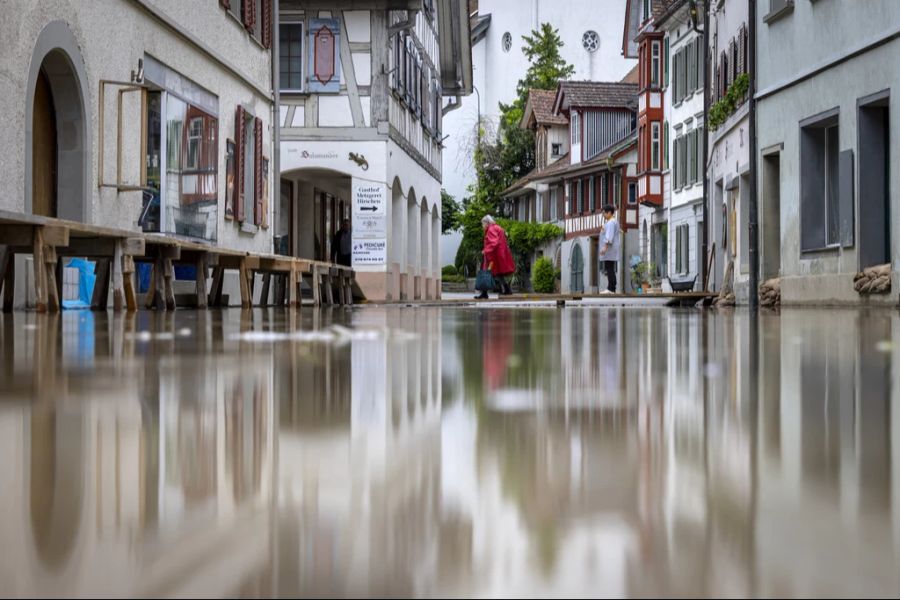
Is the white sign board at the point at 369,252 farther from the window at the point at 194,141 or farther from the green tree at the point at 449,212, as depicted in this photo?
the green tree at the point at 449,212

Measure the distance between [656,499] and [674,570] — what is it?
0.21 meters

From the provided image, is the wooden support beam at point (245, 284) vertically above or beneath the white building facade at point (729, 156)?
beneath

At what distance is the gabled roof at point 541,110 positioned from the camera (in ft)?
195

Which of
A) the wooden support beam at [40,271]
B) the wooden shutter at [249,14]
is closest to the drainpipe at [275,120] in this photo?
the wooden shutter at [249,14]

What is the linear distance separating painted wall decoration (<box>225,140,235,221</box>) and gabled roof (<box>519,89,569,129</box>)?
42.0 meters

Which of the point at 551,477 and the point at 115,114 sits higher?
the point at 115,114

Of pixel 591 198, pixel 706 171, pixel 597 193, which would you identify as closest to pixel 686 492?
pixel 706 171

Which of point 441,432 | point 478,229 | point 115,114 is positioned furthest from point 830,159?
point 478,229

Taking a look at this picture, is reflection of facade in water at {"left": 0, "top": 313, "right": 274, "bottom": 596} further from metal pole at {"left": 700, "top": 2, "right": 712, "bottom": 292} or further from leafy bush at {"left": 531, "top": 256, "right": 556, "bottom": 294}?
leafy bush at {"left": 531, "top": 256, "right": 556, "bottom": 294}

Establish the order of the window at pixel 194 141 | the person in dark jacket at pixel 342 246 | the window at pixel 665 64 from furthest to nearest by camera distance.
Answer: the window at pixel 665 64 → the person in dark jacket at pixel 342 246 → the window at pixel 194 141

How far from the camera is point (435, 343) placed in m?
4.29

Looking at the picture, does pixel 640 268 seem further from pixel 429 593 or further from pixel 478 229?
pixel 429 593

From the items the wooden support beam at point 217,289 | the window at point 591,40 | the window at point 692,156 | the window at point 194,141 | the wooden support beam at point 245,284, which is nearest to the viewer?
the wooden support beam at point 245,284

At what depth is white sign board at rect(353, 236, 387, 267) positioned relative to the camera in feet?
83.2
